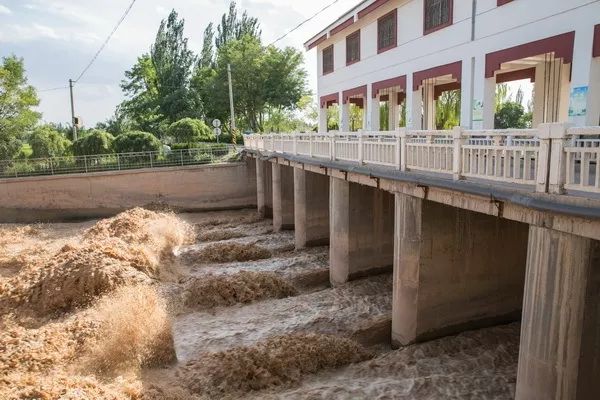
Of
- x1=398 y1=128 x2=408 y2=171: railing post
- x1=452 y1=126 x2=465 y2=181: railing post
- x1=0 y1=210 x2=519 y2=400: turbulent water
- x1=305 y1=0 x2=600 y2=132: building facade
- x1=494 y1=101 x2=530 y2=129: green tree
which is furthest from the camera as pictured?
x1=494 y1=101 x2=530 y2=129: green tree

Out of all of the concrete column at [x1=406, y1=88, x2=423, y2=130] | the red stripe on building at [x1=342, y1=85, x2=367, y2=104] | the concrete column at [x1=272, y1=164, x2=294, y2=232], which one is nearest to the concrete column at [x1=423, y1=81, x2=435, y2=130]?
the concrete column at [x1=406, y1=88, x2=423, y2=130]

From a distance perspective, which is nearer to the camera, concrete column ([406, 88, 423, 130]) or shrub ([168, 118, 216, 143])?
concrete column ([406, 88, 423, 130])

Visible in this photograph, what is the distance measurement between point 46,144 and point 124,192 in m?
6.29

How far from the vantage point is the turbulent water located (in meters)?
7.96

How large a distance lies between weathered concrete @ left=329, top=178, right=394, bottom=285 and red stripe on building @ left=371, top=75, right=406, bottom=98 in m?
5.43

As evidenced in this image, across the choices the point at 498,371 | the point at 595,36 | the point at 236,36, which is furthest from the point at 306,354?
the point at 236,36

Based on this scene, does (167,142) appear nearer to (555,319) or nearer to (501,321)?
(501,321)

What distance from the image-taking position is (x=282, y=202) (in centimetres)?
2072

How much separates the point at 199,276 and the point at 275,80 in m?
29.3

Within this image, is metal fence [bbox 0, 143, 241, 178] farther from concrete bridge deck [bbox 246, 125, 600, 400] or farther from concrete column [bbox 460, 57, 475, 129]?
concrete column [bbox 460, 57, 475, 129]

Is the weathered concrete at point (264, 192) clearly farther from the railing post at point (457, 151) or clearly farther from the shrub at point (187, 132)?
the railing post at point (457, 151)

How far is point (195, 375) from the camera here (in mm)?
8523

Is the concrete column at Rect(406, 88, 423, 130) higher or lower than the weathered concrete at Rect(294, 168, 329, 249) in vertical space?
higher

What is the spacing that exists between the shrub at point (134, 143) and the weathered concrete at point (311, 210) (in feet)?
46.6
